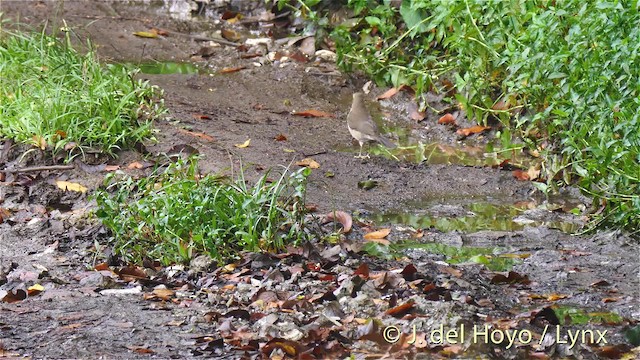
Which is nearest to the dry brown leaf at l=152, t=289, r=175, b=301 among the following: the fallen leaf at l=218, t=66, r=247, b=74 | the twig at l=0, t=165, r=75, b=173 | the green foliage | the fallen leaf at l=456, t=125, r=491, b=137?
the green foliage

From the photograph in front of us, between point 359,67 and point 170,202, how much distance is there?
12.6ft

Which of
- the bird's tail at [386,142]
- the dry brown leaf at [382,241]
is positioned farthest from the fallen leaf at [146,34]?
the dry brown leaf at [382,241]

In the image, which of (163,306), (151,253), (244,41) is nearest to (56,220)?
(151,253)

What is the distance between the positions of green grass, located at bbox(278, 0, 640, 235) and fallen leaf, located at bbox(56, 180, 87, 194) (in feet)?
9.17

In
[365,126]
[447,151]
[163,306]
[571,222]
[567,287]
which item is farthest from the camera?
[447,151]

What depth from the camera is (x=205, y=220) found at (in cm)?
488

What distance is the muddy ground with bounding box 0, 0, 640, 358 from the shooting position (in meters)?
3.95

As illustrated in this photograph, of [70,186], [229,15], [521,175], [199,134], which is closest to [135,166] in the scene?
[70,186]

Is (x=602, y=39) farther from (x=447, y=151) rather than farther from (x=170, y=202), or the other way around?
(x=170, y=202)

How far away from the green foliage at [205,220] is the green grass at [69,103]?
123 centimetres

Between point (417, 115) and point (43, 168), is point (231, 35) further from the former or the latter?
point (43, 168)

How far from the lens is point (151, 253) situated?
4.90m

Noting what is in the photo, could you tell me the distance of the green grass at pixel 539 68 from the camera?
5.25 m

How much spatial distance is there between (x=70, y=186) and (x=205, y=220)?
55.2 inches
